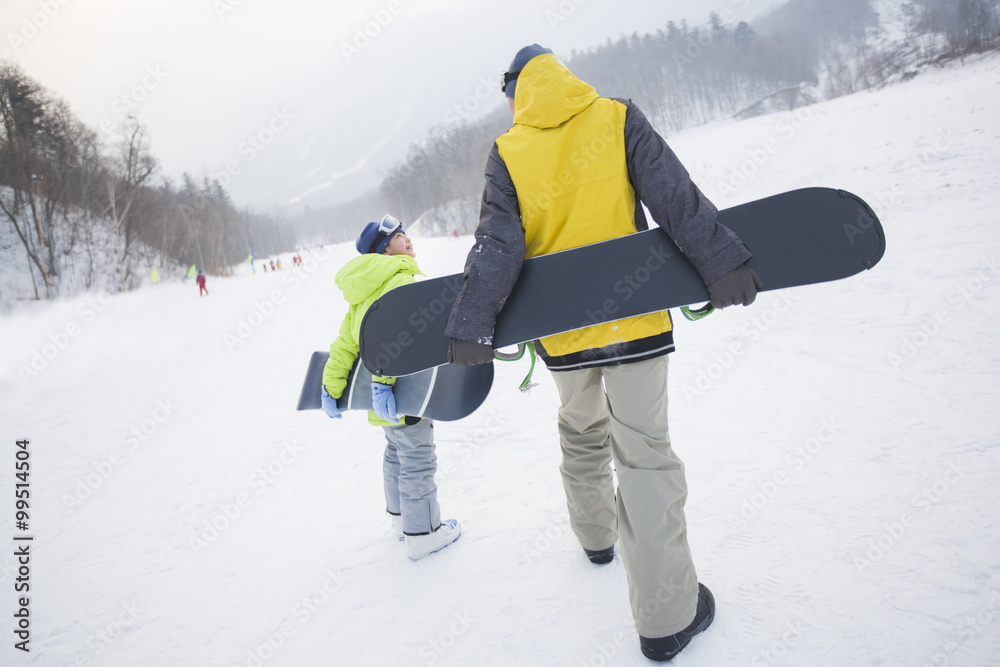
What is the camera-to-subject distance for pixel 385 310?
6.56 ft

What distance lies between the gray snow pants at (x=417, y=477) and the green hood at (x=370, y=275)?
683 millimetres

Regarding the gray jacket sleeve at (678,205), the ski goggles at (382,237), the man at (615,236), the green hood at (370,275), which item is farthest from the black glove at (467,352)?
the ski goggles at (382,237)

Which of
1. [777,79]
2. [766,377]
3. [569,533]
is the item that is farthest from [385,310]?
Result: [777,79]

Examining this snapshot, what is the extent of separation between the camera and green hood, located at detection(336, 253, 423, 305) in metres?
2.26

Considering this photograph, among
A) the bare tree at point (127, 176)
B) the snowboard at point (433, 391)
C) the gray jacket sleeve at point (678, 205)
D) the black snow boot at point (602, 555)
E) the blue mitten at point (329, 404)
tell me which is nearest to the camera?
the gray jacket sleeve at point (678, 205)

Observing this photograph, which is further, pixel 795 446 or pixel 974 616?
pixel 795 446

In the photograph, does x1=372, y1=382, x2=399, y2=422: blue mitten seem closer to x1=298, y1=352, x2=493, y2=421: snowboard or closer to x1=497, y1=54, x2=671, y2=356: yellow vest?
x1=298, y1=352, x2=493, y2=421: snowboard

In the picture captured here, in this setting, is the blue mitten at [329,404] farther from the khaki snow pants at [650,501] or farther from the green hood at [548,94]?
the green hood at [548,94]

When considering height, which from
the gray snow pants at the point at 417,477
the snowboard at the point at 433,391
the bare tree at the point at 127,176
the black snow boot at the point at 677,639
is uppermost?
the bare tree at the point at 127,176

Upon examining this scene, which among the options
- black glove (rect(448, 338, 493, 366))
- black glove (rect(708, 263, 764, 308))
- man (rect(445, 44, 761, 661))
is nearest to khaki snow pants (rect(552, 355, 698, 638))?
man (rect(445, 44, 761, 661))

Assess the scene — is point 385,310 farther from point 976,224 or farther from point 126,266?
point 126,266

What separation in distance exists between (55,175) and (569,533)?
32905 mm

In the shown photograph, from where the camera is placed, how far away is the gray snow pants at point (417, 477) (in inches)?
A: 91.9

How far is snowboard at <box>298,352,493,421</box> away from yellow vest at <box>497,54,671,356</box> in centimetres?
76
